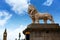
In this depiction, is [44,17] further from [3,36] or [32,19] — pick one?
[3,36]

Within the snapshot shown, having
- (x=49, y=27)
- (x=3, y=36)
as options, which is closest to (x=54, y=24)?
(x=49, y=27)

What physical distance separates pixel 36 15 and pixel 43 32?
5.66ft

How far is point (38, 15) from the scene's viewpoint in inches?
617

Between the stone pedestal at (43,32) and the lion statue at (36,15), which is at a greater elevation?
the lion statue at (36,15)

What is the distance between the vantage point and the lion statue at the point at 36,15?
51.2 ft

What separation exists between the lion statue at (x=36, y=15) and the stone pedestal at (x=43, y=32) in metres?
0.82

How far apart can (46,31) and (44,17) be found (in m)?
1.39

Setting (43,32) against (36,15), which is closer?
(43,32)

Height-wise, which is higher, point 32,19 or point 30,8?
point 30,8

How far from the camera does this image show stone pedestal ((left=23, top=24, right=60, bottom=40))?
1483cm

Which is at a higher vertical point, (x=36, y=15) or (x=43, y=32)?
(x=36, y=15)

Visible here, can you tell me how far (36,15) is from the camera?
15.7m

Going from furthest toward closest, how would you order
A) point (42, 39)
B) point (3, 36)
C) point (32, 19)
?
1. point (3, 36)
2. point (32, 19)
3. point (42, 39)

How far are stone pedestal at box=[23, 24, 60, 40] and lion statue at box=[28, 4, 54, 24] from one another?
82 cm
